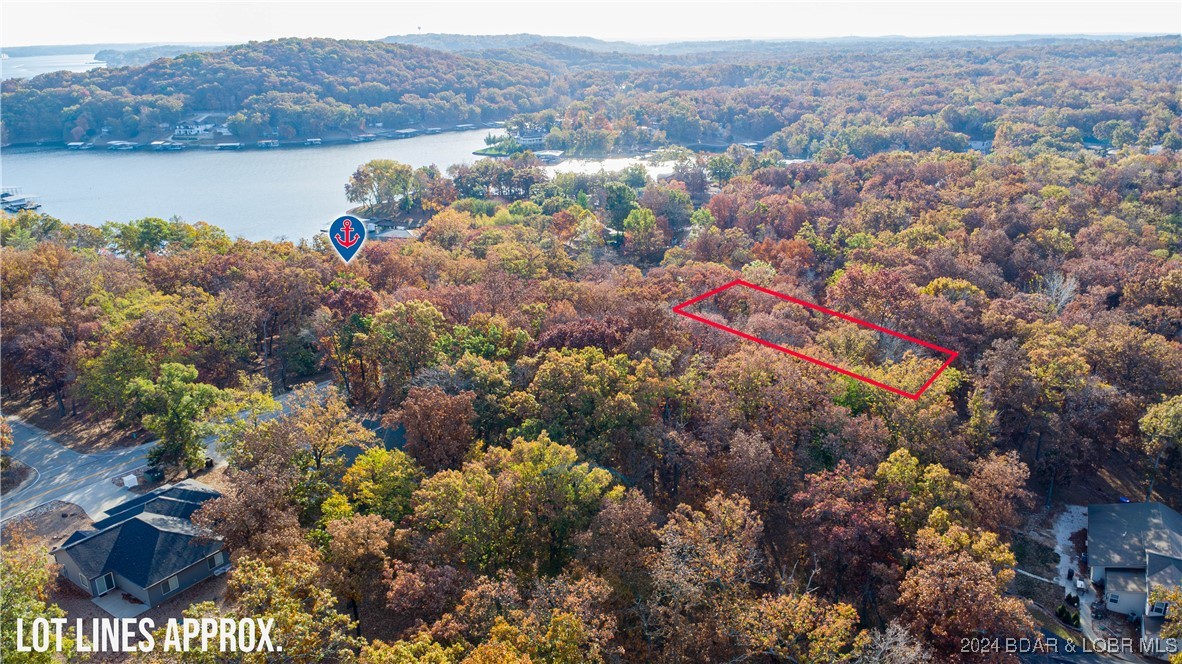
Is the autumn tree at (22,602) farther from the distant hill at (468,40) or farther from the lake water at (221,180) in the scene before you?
the distant hill at (468,40)

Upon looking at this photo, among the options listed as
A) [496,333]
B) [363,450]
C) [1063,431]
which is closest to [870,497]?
[1063,431]

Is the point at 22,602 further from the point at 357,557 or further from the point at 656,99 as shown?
the point at 656,99

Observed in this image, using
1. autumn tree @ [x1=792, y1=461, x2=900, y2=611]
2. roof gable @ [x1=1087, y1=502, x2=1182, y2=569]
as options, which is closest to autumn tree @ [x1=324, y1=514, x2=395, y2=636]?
autumn tree @ [x1=792, y1=461, x2=900, y2=611]

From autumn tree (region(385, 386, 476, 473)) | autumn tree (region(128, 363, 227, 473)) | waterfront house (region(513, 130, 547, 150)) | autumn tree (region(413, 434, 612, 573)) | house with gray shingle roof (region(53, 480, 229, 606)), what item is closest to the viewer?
autumn tree (region(413, 434, 612, 573))

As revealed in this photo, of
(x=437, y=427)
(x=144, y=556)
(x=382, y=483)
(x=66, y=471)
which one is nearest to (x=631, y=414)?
(x=437, y=427)

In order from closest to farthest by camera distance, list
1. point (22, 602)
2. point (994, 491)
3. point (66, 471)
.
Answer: point (22, 602)
point (994, 491)
point (66, 471)

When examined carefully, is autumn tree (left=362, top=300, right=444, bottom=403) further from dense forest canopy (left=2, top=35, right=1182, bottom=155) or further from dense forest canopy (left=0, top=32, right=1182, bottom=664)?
dense forest canopy (left=2, top=35, right=1182, bottom=155)

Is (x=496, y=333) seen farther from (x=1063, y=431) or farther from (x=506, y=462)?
(x=1063, y=431)
